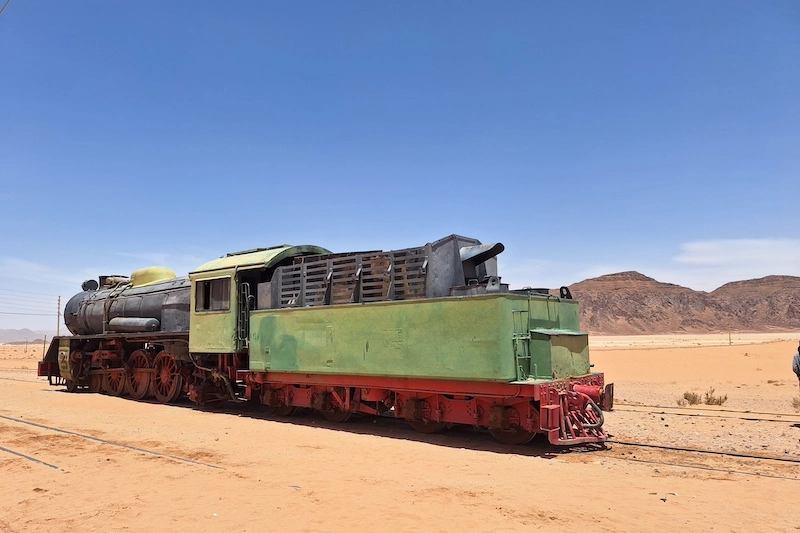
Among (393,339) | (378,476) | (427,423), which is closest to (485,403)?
(427,423)

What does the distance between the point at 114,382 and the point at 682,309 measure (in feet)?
348

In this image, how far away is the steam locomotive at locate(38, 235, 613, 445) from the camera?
8922mm

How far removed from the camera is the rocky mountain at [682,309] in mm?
99625

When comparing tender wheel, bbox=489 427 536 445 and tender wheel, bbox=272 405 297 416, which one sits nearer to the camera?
tender wheel, bbox=489 427 536 445

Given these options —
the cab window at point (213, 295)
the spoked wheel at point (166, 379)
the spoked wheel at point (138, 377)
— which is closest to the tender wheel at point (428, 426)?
the cab window at point (213, 295)

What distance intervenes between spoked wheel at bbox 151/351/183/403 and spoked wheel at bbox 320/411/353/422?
5.15 m

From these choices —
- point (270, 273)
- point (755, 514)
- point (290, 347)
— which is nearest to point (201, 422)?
point (290, 347)

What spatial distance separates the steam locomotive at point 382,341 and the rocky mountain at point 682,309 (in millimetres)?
91945

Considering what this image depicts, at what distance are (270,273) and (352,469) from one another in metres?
6.59

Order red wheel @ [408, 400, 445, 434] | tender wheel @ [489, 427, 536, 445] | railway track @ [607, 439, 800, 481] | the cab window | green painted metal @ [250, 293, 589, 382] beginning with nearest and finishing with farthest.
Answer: railway track @ [607, 439, 800, 481]
green painted metal @ [250, 293, 589, 382]
tender wheel @ [489, 427, 536, 445]
red wheel @ [408, 400, 445, 434]
the cab window

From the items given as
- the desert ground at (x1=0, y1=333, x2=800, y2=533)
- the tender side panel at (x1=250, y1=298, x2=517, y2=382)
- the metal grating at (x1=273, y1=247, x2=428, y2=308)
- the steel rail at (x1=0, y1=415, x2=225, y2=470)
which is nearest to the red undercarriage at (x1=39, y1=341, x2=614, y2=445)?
the tender side panel at (x1=250, y1=298, x2=517, y2=382)

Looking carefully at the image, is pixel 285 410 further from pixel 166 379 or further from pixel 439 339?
pixel 439 339

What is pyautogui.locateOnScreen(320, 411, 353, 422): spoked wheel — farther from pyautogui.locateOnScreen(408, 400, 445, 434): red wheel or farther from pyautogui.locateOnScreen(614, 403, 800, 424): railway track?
pyautogui.locateOnScreen(614, 403, 800, 424): railway track

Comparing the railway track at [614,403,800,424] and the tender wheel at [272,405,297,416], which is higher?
the tender wheel at [272,405,297,416]
